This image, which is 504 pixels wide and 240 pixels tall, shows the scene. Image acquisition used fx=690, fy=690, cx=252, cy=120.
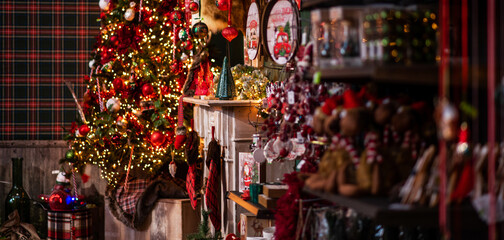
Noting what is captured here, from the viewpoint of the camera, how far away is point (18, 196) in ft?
21.2

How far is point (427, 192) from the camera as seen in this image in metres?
1.87

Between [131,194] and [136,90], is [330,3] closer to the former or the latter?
[136,90]

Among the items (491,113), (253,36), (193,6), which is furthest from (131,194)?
(491,113)

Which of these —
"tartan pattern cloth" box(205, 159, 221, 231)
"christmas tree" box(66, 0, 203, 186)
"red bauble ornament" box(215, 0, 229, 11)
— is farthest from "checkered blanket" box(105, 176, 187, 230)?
"red bauble ornament" box(215, 0, 229, 11)

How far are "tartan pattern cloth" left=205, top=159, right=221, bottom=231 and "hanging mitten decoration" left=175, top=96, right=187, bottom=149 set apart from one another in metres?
0.55

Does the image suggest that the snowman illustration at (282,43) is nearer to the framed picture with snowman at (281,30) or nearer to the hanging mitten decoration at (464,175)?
the framed picture with snowman at (281,30)

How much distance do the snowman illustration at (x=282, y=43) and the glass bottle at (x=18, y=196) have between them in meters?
3.61

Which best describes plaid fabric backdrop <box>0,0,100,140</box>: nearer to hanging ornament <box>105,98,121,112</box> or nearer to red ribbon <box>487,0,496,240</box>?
hanging ornament <box>105,98,121,112</box>

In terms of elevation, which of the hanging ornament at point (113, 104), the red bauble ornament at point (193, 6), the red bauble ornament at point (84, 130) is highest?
the red bauble ornament at point (193, 6)

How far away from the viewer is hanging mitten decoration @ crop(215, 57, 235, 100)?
4.46 m

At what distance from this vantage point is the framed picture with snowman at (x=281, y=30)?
11.6 ft

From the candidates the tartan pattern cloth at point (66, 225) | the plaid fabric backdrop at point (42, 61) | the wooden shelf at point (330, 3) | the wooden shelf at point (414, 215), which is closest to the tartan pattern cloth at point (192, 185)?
the tartan pattern cloth at point (66, 225)

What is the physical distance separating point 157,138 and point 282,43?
2.13m

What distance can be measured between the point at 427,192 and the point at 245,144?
9.09 ft
